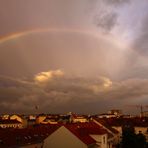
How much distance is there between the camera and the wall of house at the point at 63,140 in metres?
55.5

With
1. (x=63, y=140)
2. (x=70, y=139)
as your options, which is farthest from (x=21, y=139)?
(x=70, y=139)

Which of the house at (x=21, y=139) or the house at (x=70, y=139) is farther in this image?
the house at (x=70, y=139)

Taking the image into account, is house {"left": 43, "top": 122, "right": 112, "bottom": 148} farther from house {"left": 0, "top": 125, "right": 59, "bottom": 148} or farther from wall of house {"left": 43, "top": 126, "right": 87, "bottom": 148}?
house {"left": 0, "top": 125, "right": 59, "bottom": 148}

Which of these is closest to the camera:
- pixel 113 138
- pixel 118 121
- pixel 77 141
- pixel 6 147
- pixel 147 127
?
pixel 6 147

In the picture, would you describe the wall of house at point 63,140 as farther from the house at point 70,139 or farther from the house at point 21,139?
the house at point 21,139

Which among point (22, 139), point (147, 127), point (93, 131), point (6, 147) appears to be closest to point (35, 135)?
point (22, 139)

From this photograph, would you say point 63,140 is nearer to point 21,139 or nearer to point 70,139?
point 70,139

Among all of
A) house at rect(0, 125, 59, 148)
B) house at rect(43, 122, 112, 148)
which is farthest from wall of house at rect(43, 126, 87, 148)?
house at rect(0, 125, 59, 148)

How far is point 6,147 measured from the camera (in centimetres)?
5066

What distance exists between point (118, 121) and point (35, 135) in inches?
1910

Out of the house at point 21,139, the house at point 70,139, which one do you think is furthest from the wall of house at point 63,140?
the house at point 21,139

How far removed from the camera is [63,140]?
57.1m

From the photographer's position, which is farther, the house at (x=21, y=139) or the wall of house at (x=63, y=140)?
the wall of house at (x=63, y=140)

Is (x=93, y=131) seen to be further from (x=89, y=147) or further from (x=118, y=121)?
(x=118, y=121)
